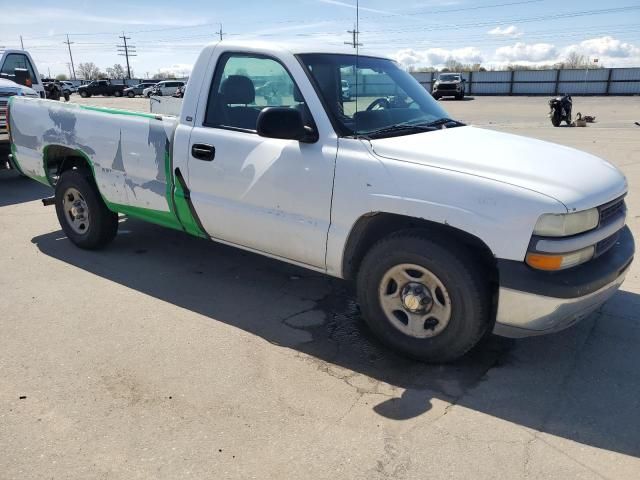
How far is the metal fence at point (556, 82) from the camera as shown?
43031 millimetres

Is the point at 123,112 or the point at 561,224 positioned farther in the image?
the point at 123,112

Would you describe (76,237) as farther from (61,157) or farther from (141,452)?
(141,452)

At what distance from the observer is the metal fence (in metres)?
43.0

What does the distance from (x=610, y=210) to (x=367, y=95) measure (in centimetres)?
177

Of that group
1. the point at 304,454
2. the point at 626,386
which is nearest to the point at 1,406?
the point at 304,454

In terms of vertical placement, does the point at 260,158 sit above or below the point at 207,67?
below

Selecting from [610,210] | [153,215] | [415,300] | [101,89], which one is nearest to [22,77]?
[153,215]

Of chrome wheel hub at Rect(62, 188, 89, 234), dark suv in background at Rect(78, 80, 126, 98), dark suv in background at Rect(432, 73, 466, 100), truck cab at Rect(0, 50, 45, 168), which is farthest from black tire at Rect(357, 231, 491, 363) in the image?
dark suv in background at Rect(78, 80, 126, 98)

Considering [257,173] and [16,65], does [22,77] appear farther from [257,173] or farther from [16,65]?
[257,173]

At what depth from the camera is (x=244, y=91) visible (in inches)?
160

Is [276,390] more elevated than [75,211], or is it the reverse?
[75,211]

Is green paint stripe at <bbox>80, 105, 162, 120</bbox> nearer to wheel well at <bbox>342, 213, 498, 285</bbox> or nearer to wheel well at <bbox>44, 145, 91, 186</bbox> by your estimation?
wheel well at <bbox>44, 145, 91, 186</bbox>

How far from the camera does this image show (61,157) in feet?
17.9

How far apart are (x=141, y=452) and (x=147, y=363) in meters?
0.89
